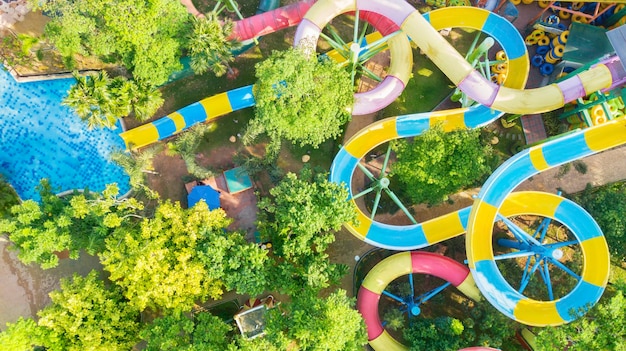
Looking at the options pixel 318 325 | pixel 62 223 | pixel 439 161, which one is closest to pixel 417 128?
pixel 439 161

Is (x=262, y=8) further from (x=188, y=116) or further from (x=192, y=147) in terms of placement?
(x=192, y=147)

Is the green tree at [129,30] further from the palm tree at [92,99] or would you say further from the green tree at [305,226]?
the green tree at [305,226]

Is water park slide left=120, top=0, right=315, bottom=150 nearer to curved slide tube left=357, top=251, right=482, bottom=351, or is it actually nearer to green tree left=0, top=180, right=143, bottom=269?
green tree left=0, top=180, right=143, bottom=269

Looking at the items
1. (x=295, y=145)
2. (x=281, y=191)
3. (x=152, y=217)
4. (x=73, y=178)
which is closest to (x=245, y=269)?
(x=281, y=191)

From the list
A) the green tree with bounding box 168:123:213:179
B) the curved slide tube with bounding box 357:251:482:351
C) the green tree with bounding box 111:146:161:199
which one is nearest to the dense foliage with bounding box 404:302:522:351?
the curved slide tube with bounding box 357:251:482:351

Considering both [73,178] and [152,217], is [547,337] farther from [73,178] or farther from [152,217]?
[73,178]
